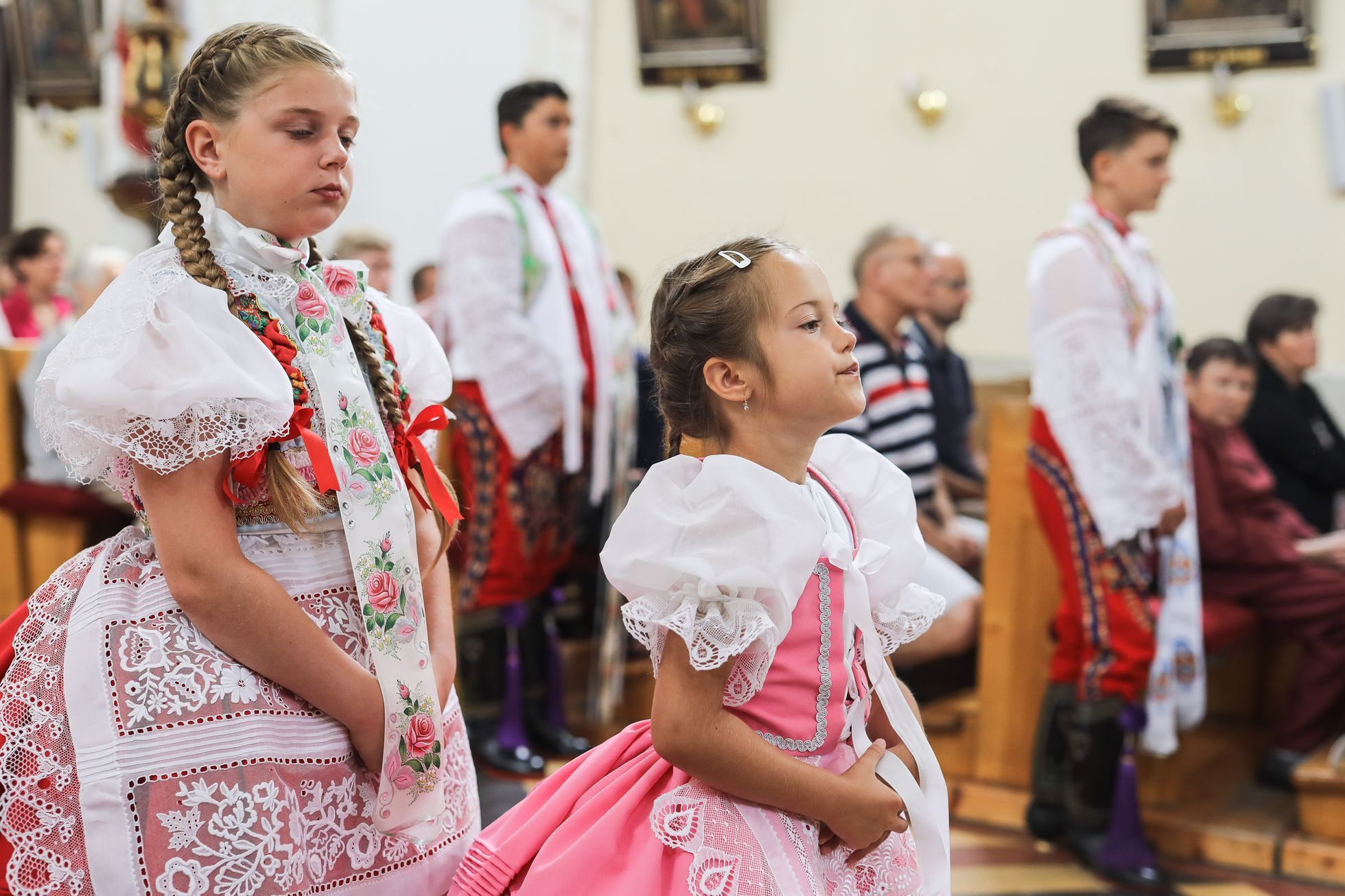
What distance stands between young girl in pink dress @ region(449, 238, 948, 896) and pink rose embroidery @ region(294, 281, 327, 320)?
1.20ft

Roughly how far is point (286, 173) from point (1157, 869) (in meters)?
2.81

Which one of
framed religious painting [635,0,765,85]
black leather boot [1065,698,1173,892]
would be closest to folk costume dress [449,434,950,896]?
black leather boot [1065,698,1173,892]

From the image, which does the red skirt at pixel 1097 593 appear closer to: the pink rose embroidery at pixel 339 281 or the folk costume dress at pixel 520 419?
the folk costume dress at pixel 520 419

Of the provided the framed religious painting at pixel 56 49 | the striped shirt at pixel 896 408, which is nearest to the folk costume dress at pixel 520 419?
the striped shirt at pixel 896 408

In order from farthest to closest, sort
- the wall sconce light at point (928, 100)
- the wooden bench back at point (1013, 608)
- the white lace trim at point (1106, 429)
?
the wall sconce light at point (928, 100) → the wooden bench back at point (1013, 608) → the white lace trim at point (1106, 429)

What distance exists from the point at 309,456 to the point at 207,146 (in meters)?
0.34

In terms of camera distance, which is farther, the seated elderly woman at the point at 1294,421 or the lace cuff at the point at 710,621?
the seated elderly woman at the point at 1294,421

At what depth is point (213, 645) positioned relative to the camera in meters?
1.39

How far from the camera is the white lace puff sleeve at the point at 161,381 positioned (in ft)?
4.32

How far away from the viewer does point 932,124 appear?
21.4 feet

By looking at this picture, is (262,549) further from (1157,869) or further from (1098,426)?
(1157,869)

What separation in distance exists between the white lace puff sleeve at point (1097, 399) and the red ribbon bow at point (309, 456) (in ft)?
7.56

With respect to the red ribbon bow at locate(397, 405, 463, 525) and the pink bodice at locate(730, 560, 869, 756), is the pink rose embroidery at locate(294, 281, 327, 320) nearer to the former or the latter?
the red ribbon bow at locate(397, 405, 463, 525)

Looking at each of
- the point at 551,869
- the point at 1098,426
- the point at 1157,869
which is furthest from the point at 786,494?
the point at 1157,869
